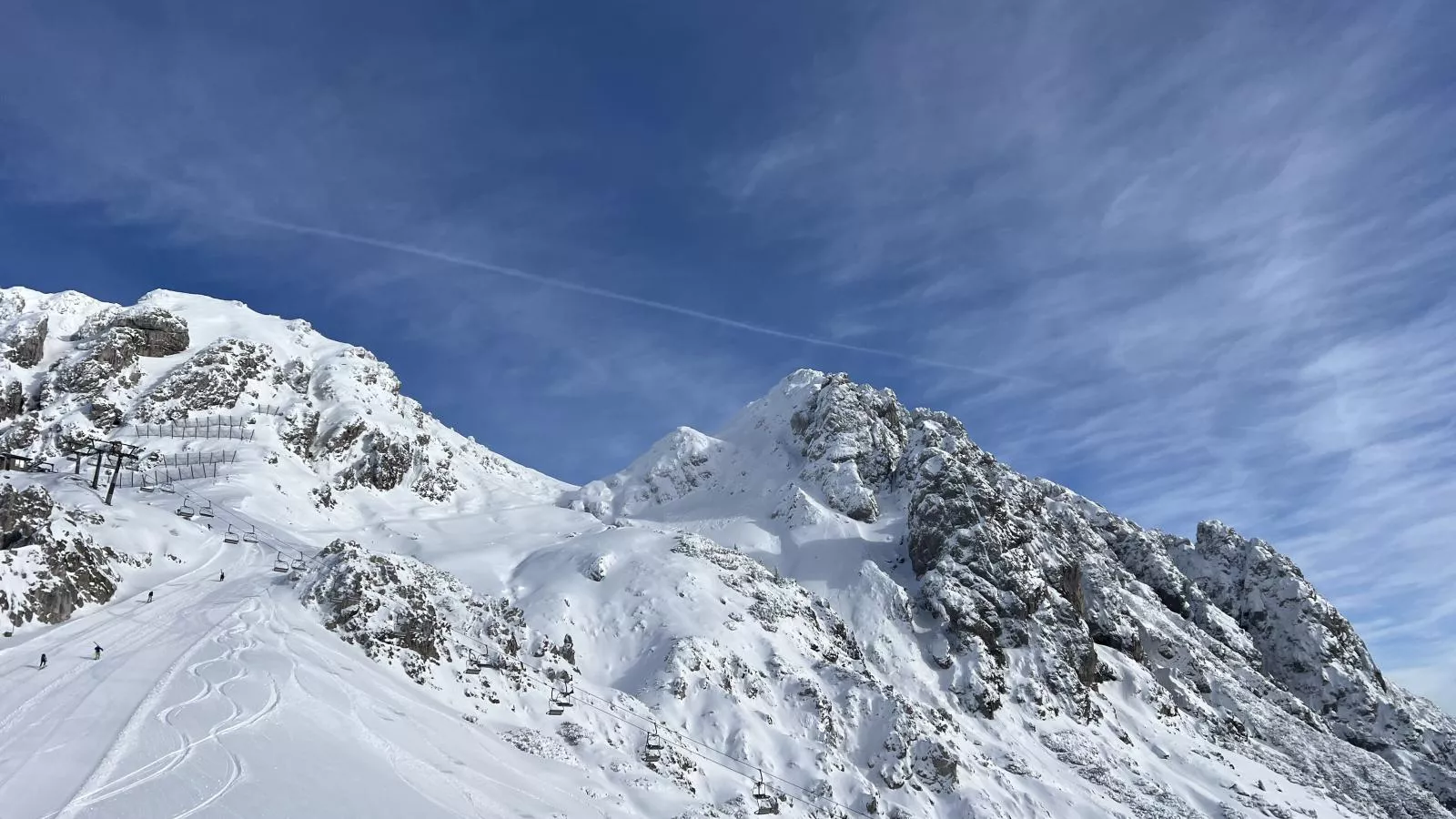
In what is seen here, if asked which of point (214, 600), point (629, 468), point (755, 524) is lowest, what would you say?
point (214, 600)

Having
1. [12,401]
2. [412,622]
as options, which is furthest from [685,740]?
[12,401]

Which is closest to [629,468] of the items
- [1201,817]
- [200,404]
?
[200,404]

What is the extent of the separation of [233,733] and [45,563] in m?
21.6

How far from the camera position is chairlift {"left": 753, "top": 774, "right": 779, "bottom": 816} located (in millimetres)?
36812

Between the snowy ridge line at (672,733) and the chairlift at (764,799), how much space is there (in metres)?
0.36

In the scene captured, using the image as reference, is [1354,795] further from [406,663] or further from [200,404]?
[200,404]

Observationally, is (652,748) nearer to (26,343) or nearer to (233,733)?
(233,733)

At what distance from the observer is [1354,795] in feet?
199

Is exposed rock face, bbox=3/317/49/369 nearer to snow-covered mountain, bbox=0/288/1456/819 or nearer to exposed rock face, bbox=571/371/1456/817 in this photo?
snow-covered mountain, bbox=0/288/1456/819

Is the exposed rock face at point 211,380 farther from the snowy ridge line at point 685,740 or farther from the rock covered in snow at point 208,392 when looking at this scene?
the snowy ridge line at point 685,740

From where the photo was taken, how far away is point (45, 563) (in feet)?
111

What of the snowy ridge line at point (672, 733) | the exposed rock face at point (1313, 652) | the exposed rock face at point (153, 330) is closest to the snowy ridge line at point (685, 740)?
the snowy ridge line at point (672, 733)

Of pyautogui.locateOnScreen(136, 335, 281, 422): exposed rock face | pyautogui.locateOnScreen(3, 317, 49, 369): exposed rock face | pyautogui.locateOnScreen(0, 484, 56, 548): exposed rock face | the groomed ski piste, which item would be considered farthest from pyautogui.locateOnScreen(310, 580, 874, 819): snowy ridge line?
pyautogui.locateOnScreen(3, 317, 49, 369): exposed rock face

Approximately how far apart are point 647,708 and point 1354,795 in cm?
5748
